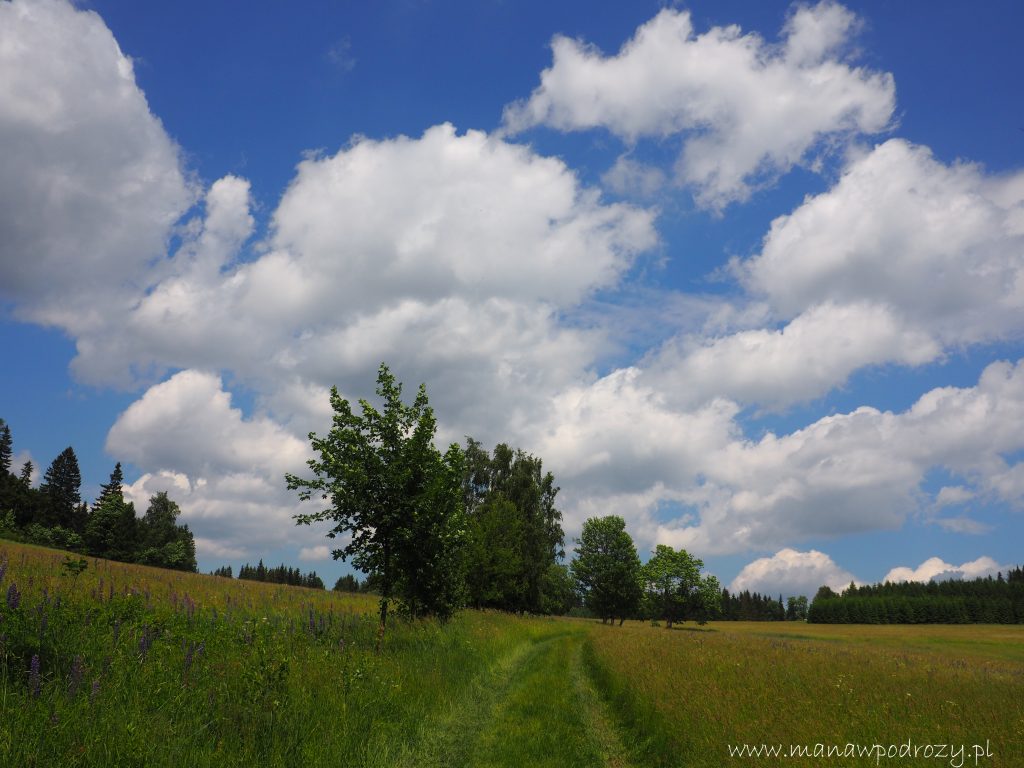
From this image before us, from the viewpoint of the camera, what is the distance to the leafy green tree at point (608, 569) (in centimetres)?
6994

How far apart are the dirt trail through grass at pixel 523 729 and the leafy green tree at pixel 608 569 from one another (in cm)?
5743

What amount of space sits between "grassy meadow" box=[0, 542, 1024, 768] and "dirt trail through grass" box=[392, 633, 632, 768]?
0.05 m

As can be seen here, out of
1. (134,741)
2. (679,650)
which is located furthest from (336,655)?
(679,650)

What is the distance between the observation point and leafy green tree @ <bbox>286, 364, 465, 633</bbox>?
15.2m

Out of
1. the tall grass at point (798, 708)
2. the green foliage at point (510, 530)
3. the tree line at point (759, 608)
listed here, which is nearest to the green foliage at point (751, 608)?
the tree line at point (759, 608)

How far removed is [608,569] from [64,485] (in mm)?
104459

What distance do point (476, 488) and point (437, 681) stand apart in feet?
134

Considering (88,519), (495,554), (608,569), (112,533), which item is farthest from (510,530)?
(88,519)

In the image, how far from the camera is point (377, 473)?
15430mm

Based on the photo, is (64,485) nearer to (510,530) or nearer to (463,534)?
(510,530)

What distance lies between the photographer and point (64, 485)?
10756 cm

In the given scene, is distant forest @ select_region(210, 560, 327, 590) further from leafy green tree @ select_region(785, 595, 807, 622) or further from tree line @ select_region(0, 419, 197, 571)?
leafy green tree @ select_region(785, 595, 807, 622)

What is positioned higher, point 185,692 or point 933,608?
point 185,692

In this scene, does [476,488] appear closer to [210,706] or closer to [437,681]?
[437,681]
